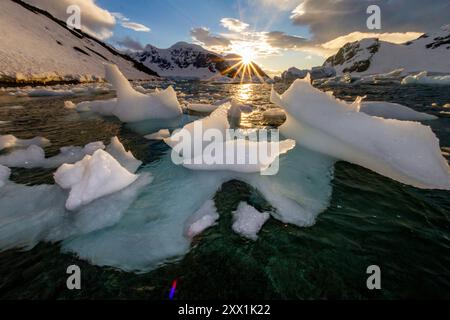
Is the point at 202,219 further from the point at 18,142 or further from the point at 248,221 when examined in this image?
the point at 18,142

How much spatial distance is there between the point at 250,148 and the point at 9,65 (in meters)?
37.8

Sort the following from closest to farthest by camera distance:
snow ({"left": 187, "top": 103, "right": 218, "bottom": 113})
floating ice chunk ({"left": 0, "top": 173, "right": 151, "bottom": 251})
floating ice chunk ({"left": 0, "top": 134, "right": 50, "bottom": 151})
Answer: floating ice chunk ({"left": 0, "top": 173, "right": 151, "bottom": 251}), floating ice chunk ({"left": 0, "top": 134, "right": 50, "bottom": 151}), snow ({"left": 187, "top": 103, "right": 218, "bottom": 113})

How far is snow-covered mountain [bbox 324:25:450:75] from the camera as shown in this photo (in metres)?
95.4

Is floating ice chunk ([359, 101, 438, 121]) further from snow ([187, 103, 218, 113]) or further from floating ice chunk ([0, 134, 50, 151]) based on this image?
floating ice chunk ([0, 134, 50, 151])

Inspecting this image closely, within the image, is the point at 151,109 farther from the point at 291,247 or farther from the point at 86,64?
the point at 86,64

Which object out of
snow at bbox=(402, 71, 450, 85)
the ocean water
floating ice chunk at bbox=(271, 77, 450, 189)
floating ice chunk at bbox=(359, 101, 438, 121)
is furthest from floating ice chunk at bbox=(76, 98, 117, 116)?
snow at bbox=(402, 71, 450, 85)

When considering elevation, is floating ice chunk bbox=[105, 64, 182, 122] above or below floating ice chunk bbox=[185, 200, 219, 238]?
above

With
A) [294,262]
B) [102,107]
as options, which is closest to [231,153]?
[294,262]

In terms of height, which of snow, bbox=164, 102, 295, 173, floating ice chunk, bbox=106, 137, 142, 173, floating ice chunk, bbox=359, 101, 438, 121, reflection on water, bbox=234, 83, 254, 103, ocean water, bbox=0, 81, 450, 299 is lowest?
ocean water, bbox=0, 81, 450, 299

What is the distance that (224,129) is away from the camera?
6.64 meters

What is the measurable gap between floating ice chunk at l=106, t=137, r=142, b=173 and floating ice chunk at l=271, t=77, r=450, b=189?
3.56 meters

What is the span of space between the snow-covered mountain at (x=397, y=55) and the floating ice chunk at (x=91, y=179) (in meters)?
110

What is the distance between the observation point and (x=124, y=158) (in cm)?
535
